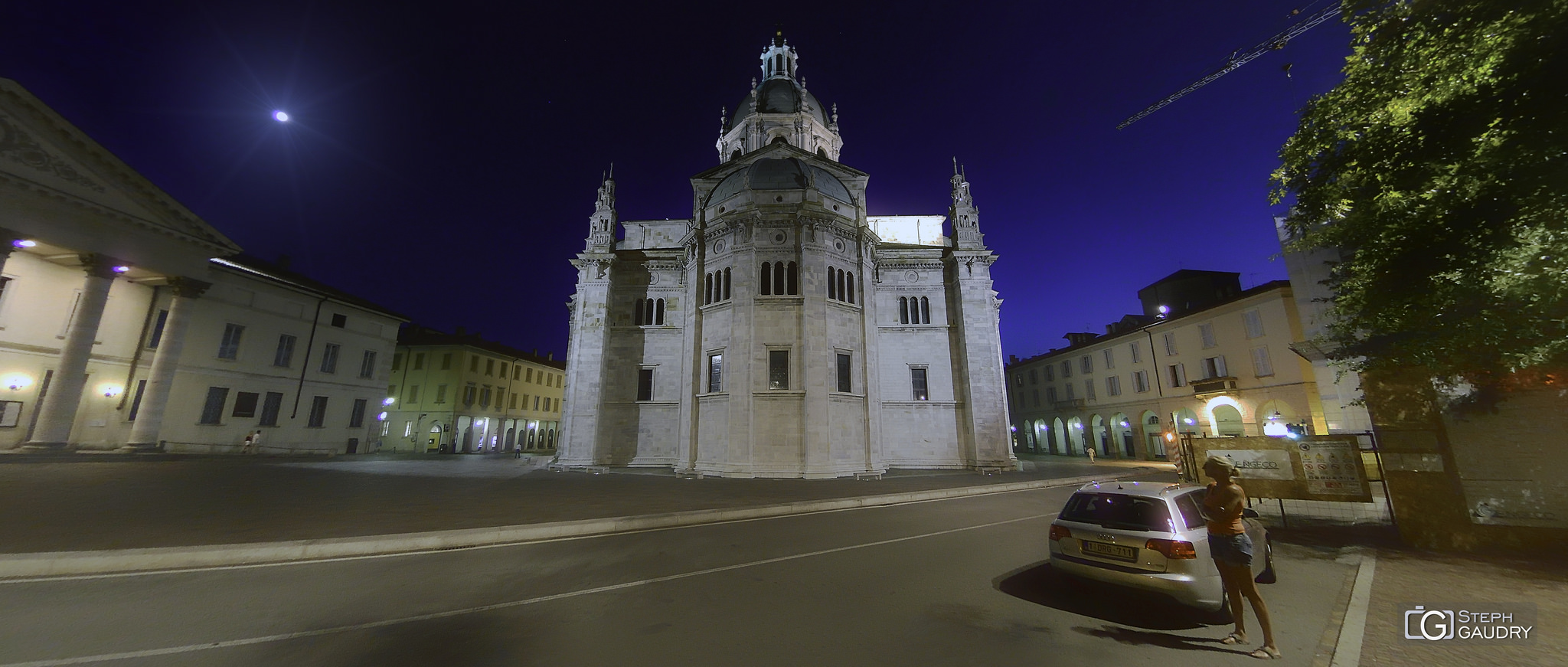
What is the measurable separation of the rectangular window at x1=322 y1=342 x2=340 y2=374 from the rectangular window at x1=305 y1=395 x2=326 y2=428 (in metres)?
1.83

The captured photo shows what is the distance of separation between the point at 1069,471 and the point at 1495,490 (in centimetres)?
1877

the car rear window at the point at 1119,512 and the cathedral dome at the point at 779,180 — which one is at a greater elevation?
the cathedral dome at the point at 779,180

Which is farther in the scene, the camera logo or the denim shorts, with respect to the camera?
the camera logo

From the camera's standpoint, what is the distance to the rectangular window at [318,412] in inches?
1287

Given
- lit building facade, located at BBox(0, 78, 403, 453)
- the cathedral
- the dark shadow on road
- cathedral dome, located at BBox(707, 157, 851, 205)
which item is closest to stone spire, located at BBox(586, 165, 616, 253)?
the cathedral

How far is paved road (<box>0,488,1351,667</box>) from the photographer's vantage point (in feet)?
15.1

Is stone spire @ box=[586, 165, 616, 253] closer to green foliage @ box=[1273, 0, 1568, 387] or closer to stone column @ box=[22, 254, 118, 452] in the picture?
stone column @ box=[22, 254, 118, 452]

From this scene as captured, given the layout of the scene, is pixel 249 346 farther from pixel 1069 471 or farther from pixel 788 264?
pixel 1069 471

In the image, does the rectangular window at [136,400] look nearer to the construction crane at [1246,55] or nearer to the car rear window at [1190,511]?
the car rear window at [1190,511]

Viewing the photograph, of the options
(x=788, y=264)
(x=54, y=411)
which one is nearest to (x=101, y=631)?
(x=788, y=264)

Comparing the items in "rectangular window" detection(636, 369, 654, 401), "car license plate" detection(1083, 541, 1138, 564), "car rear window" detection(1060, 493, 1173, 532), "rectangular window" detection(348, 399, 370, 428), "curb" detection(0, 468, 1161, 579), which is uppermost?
"rectangular window" detection(636, 369, 654, 401)

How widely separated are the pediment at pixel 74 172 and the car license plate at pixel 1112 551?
36697mm

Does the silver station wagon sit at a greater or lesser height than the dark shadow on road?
greater

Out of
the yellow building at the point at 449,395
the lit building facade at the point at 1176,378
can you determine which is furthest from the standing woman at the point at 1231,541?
the yellow building at the point at 449,395
